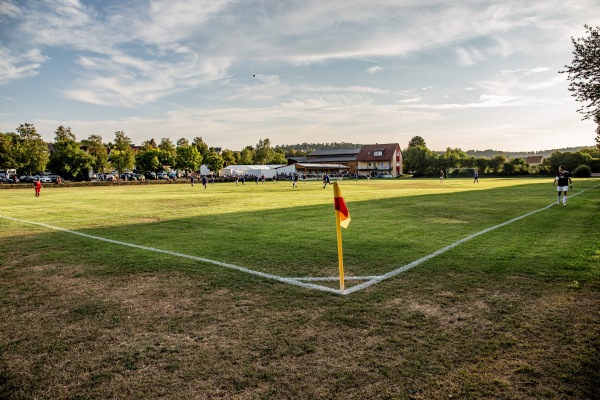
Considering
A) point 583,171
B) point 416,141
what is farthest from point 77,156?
point 416,141

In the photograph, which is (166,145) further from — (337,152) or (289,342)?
(289,342)

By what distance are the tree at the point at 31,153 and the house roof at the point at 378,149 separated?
85544 mm

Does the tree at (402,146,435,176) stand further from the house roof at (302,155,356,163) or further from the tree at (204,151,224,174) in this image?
the tree at (204,151,224,174)

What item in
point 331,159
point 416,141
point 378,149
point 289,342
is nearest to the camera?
point 289,342

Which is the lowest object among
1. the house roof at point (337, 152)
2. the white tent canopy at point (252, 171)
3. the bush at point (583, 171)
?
the bush at point (583, 171)

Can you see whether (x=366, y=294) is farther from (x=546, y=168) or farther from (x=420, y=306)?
(x=546, y=168)

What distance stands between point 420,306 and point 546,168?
308 feet

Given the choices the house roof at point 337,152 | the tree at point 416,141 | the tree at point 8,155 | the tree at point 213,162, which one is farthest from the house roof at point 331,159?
the tree at point 8,155

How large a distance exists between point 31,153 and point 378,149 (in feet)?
299

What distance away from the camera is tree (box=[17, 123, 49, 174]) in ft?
229

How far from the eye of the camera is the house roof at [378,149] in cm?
11266

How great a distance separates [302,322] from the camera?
5145 mm

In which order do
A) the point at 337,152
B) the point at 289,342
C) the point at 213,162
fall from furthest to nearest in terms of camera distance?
the point at 337,152 < the point at 213,162 < the point at 289,342

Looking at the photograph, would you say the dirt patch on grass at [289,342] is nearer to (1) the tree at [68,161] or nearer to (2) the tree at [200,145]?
(1) the tree at [68,161]
